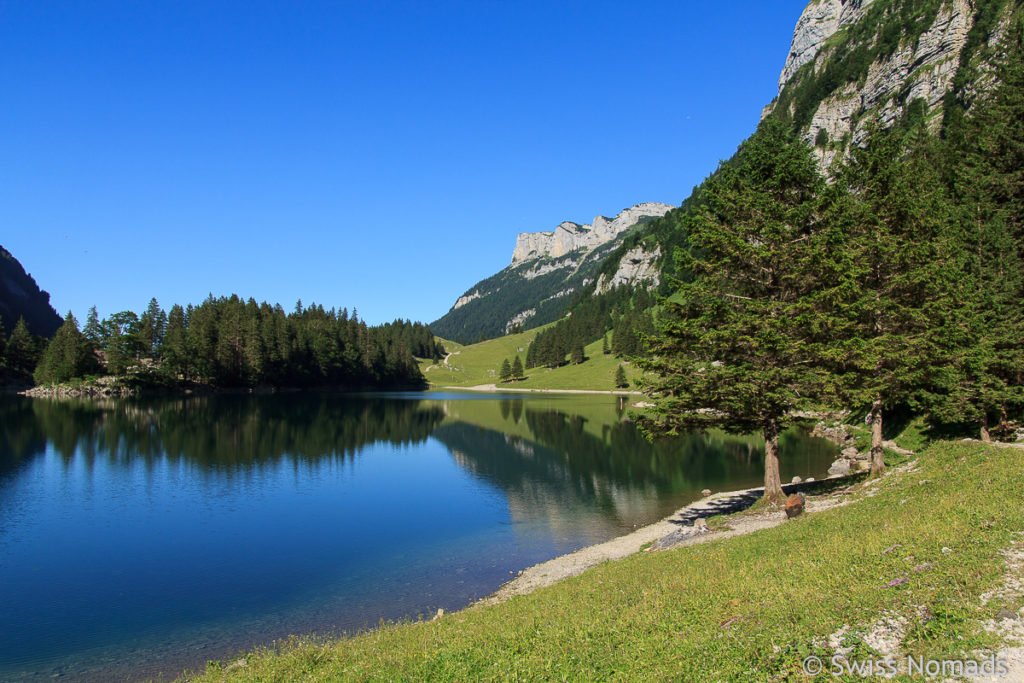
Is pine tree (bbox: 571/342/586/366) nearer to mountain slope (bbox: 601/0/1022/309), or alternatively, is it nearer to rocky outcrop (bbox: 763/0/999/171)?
mountain slope (bbox: 601/0/1022/309)

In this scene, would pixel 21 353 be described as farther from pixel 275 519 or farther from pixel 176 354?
pixel 275 519

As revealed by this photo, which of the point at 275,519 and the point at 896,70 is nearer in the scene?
the point at 275,519

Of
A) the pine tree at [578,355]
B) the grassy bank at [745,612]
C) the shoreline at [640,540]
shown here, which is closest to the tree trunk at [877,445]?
the shoreline at [640,540]

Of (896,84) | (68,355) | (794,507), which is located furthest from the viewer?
(68,355)

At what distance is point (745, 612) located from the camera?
38.7ft

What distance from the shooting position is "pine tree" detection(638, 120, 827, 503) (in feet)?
85.4

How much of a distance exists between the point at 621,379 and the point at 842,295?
129 meters

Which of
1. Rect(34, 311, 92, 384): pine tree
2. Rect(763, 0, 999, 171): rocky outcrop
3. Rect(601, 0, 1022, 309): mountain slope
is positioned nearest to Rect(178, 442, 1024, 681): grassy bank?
Rect(601, 0, 1022, 309): mountain slope

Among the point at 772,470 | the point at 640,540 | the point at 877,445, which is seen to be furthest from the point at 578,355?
the point at 772,470

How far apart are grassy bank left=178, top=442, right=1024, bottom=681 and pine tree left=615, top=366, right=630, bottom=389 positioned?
134087mm

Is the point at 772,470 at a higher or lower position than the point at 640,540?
higher

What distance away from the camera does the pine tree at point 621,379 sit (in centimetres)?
15238

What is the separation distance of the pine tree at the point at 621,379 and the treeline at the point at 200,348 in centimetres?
8805

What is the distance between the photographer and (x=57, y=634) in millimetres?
20469
